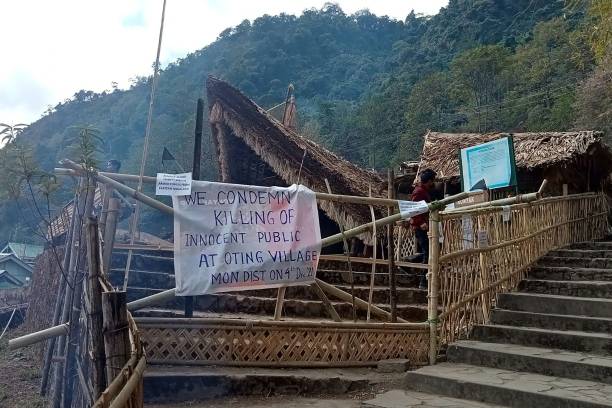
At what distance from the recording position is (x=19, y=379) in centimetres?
764

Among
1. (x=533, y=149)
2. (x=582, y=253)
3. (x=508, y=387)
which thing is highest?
(x=533, y=149)

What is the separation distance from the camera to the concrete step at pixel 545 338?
464 centimetres

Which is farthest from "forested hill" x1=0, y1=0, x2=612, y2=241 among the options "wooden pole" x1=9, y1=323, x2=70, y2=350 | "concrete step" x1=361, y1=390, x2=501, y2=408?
"wooden pole" x1=9, y1=323, x2=70, y2=350

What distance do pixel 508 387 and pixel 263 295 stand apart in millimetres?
3803

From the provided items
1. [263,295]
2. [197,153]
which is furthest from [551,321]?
[197,153]

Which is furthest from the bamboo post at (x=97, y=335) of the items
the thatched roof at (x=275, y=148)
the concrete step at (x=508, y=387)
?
the thatched roof at (x=275, y=148)

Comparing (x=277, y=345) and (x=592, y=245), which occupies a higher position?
(x=592, y=245)

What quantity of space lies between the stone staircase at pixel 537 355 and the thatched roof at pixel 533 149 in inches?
134

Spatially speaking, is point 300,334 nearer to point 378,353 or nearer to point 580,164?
point 378,353

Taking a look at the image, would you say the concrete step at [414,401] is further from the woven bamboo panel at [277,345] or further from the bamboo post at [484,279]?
the bamboo post at [484,279]

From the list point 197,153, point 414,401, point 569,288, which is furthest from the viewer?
point 569,288

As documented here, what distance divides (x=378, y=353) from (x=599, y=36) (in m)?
7.56

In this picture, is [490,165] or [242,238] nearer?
[242,238]

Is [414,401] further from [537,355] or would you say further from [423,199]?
[423,199]
